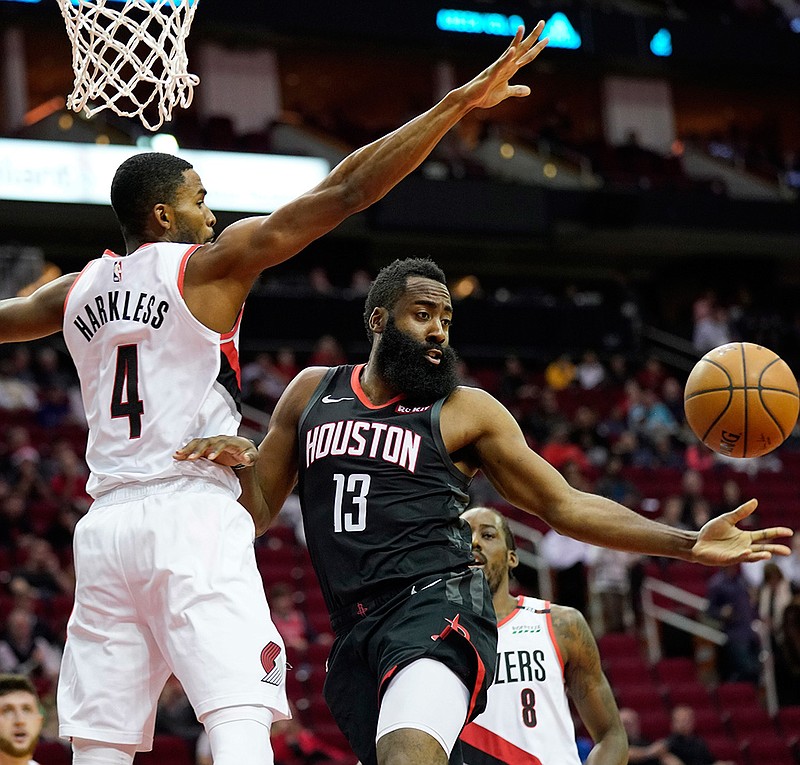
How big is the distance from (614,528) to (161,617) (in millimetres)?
1476

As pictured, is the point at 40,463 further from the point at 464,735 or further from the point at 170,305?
the point at 170,305

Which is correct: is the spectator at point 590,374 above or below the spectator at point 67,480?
above

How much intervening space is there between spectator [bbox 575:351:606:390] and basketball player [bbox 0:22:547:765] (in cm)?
1663

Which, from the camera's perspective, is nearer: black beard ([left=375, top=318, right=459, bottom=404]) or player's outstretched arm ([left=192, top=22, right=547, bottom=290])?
player's outstretched arm ([left=192, top=22, right=547, bottom=290])

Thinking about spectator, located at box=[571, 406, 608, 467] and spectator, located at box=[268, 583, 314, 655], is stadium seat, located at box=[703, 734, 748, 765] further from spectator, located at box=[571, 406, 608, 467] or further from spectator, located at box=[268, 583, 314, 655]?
spectator, located at box=[571, 406, 608, 467]

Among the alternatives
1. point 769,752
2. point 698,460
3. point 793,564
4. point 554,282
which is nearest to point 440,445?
point 769,752

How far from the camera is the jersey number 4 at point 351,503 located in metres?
4.71

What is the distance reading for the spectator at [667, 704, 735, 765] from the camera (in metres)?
12.0

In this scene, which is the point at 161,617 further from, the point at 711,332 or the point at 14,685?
the point at 711,332

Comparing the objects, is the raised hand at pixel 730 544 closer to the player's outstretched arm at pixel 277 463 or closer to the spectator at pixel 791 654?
the player's outstretched arm at pixel 277 463

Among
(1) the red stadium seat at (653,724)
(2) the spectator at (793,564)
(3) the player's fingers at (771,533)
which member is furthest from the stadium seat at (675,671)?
(3) the player's fingers at (771,533)

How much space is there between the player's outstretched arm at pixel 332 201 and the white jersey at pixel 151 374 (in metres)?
0.17

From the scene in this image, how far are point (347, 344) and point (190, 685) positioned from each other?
53.3ft

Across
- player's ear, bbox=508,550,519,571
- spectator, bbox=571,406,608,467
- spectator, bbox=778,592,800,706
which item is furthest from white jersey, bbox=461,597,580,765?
spectator, bbox=571,406,608,467
